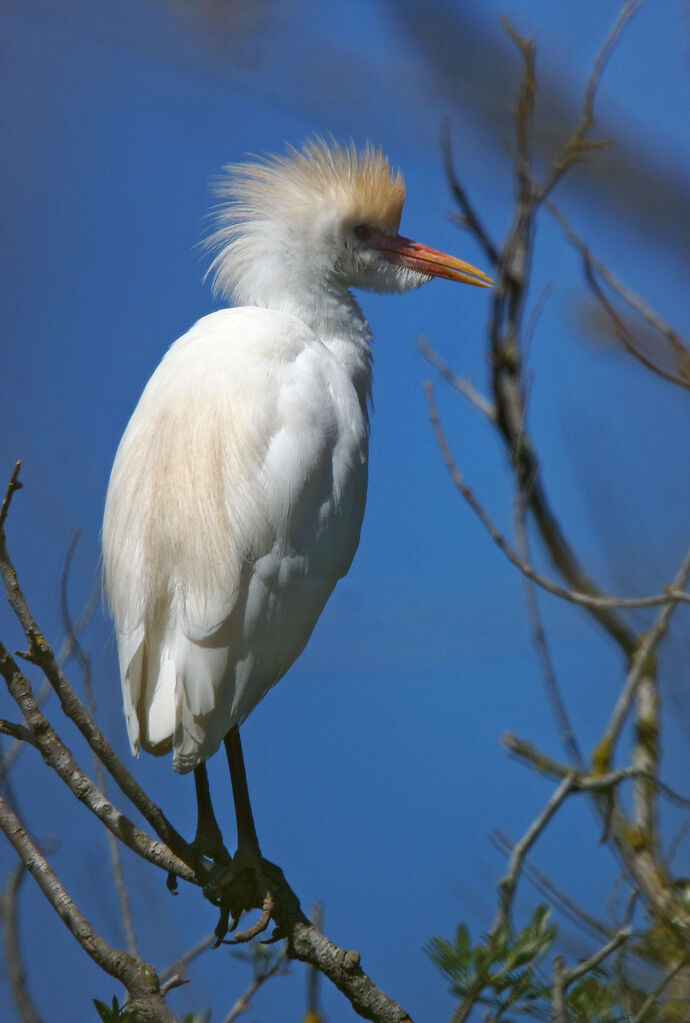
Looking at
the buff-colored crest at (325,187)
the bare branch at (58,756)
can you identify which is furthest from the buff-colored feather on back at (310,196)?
the bare branch at (58,756)

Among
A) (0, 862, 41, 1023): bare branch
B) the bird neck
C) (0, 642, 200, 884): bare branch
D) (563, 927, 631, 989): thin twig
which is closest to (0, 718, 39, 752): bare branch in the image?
(0, 642, 200, 884): bare branch

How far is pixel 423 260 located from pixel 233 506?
2.55 feet

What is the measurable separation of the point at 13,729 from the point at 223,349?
0.74 m

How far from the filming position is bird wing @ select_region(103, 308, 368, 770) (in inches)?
53.7

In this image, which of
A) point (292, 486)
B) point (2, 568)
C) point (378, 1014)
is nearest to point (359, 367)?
point (292, 486)

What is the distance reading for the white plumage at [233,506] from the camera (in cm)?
137

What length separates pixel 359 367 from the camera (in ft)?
5.86

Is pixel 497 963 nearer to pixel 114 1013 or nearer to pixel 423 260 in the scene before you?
pixel 114 1013

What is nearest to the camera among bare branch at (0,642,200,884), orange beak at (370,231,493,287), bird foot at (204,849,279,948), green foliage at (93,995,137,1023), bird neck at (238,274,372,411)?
green foliage at (93,995,137,1023)

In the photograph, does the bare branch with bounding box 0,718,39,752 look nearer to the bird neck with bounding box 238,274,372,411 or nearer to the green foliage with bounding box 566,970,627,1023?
the green foliage with bounding box 566,970,627,1023

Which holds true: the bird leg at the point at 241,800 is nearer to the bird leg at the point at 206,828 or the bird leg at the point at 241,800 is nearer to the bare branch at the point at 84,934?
the bird leg at the point at 206,828

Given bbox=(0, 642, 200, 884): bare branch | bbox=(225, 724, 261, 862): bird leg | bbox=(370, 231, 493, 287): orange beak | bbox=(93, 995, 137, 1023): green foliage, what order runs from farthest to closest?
1. bbox=(370, 231, 493, 287): orange beak
2. bbox=(225, 724, 261, 862): bird leg
3. bbox=(0, 642, 200, 884): bare branch
4. bbox=(93, 995, 137, 1023): green foliage

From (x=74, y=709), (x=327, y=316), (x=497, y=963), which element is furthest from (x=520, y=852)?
(x=327, y=316)

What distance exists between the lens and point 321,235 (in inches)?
73.6
